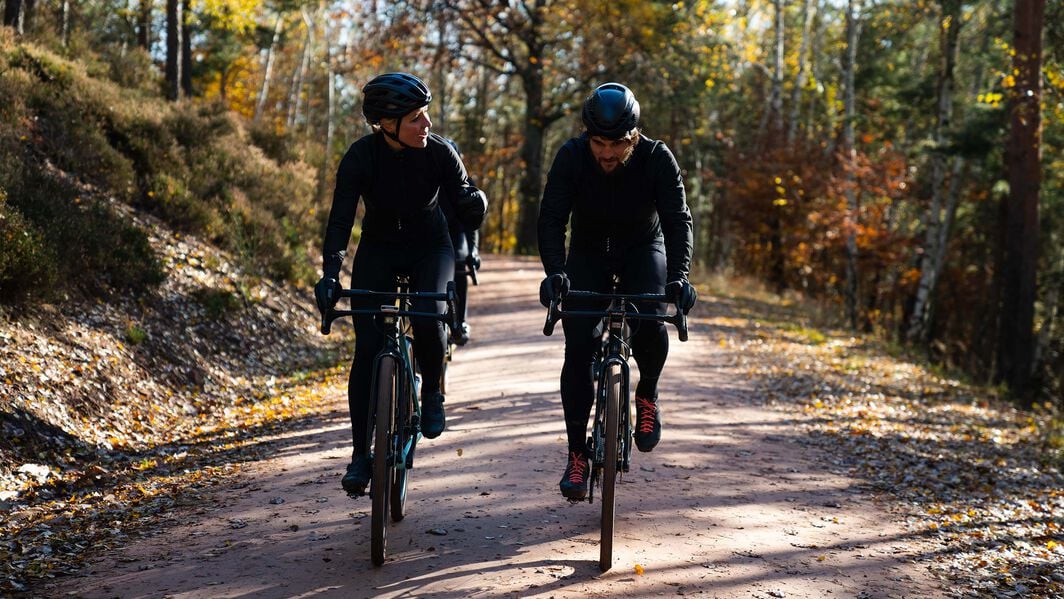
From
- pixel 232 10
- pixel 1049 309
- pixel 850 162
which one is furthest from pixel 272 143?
pixel 1049 309

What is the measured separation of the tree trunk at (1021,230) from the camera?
1633 cm

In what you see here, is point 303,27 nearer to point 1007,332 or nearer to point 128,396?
point 1007,332

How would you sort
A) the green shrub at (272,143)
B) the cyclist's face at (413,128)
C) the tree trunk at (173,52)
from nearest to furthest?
the cyclist's face at (413,128) < the tree trunk at (173,52) < the green shrub at (272,143)

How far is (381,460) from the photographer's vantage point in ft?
16.0

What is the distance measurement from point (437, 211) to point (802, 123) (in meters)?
38.5

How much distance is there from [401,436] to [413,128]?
168 centimetres

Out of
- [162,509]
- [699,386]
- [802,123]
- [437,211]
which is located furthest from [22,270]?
[802,123]

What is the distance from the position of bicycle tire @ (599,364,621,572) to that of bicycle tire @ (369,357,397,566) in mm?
1098

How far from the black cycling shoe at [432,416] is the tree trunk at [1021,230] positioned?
526 inches

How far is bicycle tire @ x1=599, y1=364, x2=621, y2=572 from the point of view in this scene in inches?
195

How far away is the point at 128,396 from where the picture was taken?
8391 millimetres

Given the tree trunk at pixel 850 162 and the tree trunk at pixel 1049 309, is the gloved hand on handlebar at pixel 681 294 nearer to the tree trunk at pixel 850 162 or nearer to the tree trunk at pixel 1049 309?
the tree trunk at pixel 850 162

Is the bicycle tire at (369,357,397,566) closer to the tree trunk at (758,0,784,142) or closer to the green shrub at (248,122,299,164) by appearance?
the green shrub at (248,122,299,164)

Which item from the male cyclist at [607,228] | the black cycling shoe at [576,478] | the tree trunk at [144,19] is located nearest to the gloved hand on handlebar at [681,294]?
the male cyclist at [607,228]
